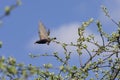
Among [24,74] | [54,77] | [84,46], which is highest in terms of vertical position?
[84,46]

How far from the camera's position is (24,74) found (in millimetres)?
3666

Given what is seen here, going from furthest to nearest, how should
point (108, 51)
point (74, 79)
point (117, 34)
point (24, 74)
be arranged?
1. point (117, 34)
2. point (108, 51)
3. point (74, 79)
4. point (24, 74)

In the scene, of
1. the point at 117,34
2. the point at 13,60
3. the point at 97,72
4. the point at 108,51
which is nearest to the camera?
the point at 13,60

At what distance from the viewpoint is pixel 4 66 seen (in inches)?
146

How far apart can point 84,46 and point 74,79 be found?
2384 millimetres

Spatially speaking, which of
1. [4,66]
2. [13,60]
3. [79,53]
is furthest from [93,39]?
[4,66]

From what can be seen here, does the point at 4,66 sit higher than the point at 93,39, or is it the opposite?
the point at 93,39

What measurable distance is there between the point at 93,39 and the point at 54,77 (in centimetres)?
181

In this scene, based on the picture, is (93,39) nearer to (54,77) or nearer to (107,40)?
(107,40)

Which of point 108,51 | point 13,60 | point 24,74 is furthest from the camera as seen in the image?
point 108,51

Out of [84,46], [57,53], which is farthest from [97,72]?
[84,46]

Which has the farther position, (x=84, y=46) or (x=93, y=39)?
(x=93, y=39)

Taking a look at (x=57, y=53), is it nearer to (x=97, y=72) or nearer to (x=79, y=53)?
(x=79, y=53)

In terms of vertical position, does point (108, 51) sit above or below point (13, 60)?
above
